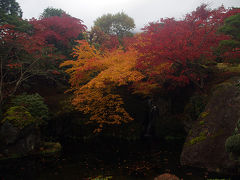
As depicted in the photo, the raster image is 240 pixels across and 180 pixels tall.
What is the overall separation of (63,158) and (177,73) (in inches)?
332

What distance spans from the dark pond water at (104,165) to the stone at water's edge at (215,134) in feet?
1.39

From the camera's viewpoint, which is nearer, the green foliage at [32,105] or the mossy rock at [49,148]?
the mossy rock at [49,148]

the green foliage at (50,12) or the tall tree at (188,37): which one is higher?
the green foliage at (50,12)

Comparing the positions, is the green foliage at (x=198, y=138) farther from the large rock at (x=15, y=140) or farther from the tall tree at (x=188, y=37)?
the large rock at (x=15, y=140)

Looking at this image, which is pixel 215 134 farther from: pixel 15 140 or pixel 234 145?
pixel 15 140

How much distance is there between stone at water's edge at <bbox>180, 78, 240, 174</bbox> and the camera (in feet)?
20.8

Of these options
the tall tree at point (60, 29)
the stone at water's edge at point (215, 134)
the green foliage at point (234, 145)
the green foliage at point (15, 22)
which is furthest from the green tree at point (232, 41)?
the tall tree at point (60, 29)

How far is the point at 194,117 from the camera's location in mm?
10945

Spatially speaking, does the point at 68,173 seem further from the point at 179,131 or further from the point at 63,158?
the point at 179,131

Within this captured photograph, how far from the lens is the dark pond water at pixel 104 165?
6141 millimetres

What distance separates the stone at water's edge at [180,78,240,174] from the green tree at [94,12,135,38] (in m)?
29.0

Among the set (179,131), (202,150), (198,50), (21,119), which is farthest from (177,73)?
(21,119)

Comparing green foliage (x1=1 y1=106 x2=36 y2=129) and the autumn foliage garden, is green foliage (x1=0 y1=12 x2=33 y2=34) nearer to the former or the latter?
the autumn foliage garden

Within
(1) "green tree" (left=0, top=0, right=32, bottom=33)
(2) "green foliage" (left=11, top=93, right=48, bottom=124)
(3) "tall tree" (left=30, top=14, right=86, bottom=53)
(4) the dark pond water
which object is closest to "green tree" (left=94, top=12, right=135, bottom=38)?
(3) "tall tree" (left=30, top=14, right=86, bottom=53)
